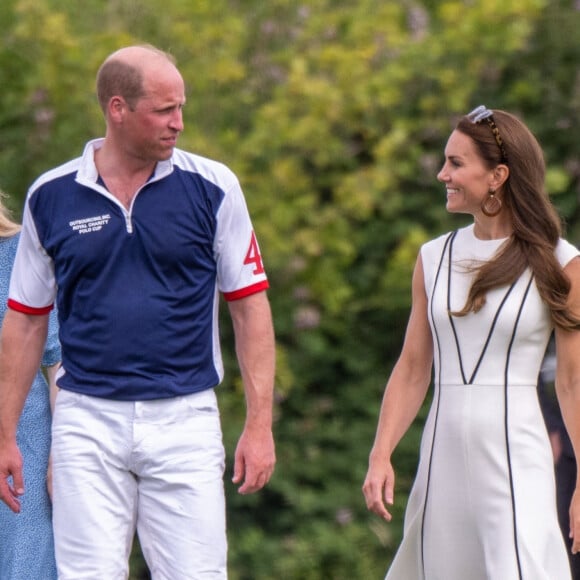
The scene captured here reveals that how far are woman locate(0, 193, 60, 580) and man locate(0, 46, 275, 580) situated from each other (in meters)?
0.22

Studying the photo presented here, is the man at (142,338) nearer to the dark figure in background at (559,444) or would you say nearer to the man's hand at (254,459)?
the man's hand at (254,459)

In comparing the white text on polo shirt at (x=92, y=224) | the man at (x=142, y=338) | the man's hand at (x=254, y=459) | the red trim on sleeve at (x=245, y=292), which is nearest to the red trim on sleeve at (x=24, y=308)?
the man at (x=142, y=338)

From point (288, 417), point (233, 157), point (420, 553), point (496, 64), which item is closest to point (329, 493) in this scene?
point (288, 417)

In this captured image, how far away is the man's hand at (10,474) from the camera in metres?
5.12

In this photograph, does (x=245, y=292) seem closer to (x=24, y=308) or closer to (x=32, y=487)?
(x=24, y=308)

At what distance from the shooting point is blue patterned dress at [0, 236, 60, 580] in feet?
17.1

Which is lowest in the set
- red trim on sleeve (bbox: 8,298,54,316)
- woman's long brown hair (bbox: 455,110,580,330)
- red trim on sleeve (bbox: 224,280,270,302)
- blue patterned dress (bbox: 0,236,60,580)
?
blue patterned dress (bbox: 0,236,60,580)

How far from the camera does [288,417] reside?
30.6 feet

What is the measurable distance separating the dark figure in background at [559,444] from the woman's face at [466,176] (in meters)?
0.97

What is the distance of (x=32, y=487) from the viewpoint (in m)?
5.26

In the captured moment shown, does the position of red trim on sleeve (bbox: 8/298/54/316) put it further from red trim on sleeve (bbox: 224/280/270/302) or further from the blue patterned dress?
red trim on sleeve (bbox: 224/280/270/302)

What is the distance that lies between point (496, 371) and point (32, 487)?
1500 mm

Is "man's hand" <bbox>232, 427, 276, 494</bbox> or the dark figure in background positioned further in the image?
the dark figure in background

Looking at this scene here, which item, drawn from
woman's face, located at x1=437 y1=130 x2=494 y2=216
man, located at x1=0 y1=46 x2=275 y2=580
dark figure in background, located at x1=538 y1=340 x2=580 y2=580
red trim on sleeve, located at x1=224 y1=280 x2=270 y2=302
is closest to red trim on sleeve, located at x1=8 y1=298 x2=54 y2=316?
man, located at x1=0 y1=46 x2=275 y2=580
